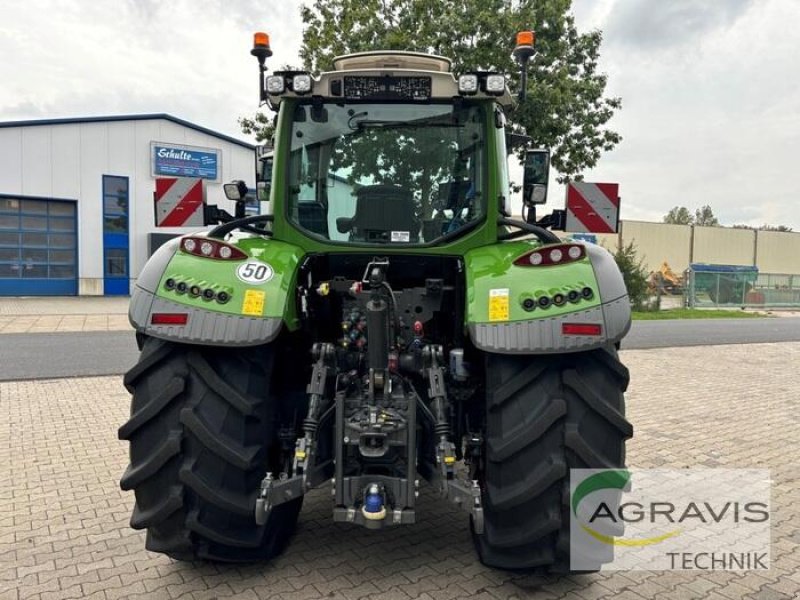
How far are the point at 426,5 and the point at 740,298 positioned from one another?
20.7 m

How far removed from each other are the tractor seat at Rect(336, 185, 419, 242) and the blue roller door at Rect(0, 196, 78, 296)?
22957mm

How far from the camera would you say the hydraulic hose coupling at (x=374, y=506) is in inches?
112

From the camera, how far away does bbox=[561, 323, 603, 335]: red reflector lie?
281cm

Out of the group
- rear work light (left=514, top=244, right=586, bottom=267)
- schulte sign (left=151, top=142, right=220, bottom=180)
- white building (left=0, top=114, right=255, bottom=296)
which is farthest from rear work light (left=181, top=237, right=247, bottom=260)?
schulte sign (left=151, top=142, right=220, bottom=180)

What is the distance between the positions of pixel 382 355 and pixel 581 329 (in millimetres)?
961

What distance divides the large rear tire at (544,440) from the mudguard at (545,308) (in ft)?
0.47

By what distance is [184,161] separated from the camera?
2441 centimetres

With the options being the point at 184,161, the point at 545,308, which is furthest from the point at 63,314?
the point at 545,308

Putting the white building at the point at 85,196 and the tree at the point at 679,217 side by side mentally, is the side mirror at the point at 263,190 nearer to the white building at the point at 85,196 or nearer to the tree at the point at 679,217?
the white building at the point at 85,196

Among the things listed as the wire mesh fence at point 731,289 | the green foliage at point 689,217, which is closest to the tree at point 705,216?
the green foliage at point 689,217

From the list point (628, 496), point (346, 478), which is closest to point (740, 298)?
point (628, 496)

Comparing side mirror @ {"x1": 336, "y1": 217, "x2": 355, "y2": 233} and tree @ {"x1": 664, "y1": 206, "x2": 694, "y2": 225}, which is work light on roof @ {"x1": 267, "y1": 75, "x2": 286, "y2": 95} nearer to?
side mirror @ {"x1": 336, "y1": 217, "x2": 355, "y2": 233}

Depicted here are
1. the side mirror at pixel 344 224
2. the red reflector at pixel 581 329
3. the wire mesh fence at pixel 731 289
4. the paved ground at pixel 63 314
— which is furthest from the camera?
the wire mesh fence at pixel 731 289

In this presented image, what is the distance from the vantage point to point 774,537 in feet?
12.7
